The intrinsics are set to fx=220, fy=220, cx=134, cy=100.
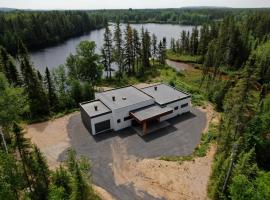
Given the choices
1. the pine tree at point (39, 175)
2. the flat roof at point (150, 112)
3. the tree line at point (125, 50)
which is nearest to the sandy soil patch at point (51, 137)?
the pine tree at point (39, 175)

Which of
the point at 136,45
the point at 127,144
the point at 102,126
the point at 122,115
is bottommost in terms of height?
the point at 127,144

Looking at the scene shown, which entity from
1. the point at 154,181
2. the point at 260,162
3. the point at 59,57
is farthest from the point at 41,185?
the point at 59,57

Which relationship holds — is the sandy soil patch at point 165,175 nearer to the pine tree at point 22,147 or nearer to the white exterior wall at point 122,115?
the white exterior wall at point 122,115

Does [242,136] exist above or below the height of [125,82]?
above

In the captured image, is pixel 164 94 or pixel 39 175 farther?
pixel 164 94

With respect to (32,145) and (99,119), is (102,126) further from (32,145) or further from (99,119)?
(32,145)

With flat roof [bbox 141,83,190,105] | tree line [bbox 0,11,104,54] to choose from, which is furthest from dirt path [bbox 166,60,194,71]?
tree line [bbox 0,11,104,54]

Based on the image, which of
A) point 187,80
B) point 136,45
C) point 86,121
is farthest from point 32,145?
point 187,80
